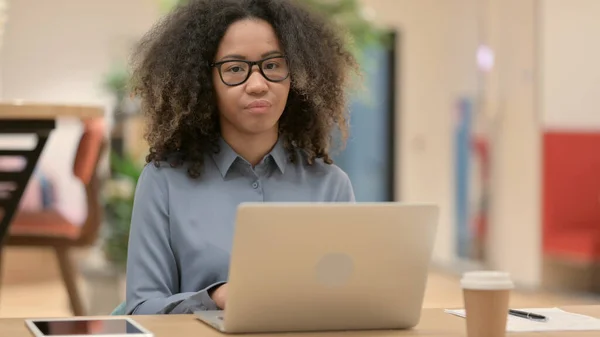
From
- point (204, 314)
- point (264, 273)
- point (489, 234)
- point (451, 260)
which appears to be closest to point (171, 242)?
point (204, 314)

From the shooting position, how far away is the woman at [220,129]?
179cm

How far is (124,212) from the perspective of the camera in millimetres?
5273

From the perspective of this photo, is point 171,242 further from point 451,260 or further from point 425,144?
point 425,144

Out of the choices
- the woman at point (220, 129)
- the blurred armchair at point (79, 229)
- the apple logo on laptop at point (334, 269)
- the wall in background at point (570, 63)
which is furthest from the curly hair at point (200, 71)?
the wall in background at point (570, 63)

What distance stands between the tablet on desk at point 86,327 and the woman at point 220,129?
31cm

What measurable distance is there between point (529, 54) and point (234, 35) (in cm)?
482

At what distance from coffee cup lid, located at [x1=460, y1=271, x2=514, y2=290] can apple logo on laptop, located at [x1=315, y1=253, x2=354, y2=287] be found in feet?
0.51

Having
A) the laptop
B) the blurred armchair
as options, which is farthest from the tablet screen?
the blurred armchair

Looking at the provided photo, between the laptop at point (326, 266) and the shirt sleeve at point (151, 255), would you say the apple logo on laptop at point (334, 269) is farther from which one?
the shirt sleeve at point (151, 255)

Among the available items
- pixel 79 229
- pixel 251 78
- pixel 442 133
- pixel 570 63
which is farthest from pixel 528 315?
pixel 442 133

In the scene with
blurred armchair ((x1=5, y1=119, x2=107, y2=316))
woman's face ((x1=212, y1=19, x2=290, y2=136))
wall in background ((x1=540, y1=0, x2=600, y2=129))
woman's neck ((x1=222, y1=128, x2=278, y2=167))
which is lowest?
blurred armchair ((x1=5, y1=119, x2=107, y2=316))

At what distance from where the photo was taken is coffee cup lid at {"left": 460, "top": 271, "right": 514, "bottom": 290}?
50.0 inches

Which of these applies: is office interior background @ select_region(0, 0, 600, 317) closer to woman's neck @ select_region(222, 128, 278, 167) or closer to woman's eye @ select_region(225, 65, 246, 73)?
woman's neck @ select_region(222, 128, 278, 167)

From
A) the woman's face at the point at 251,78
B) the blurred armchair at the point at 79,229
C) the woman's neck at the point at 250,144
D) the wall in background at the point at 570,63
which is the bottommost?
the blurred armchair at the point at 79,229
